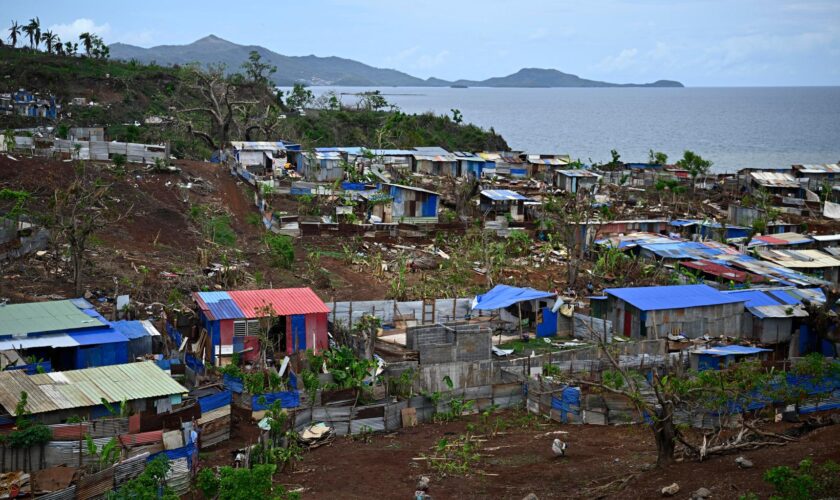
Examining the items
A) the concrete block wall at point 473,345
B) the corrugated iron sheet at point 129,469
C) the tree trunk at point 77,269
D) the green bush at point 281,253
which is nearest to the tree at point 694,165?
the green bush at point 281,253

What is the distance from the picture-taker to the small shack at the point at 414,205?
3544cm

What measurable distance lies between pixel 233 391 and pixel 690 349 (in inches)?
400

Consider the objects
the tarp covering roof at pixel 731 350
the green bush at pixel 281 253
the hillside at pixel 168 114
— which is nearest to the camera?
the tarp covering roof at pixel 731 350

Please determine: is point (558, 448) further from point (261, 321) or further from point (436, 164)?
point (436, 164)

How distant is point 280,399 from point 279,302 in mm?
4353

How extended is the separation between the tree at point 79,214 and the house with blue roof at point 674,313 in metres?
13.2

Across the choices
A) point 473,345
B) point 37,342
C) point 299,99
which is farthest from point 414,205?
point 299,99

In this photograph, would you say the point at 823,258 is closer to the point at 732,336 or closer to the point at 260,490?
the point at 732,336

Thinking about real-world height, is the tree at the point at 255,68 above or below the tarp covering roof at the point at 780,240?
above

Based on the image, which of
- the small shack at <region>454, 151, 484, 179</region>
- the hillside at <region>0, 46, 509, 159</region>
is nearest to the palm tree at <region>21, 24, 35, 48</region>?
the hillside at <region>0, 46, 509, 159</region>

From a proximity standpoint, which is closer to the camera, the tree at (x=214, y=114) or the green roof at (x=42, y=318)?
the green roof at (x=42, y=318)

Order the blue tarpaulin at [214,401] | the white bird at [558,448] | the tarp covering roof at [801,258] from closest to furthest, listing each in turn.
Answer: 1. the white bird at [558,448]
2. the blue tarpaulin at [214,401]
3. the tarp covering roof at [801,258]

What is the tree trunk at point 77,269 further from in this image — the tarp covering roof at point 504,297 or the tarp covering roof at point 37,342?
the tarp covering roof at point 504,297

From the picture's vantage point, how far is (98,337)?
17094 mm
